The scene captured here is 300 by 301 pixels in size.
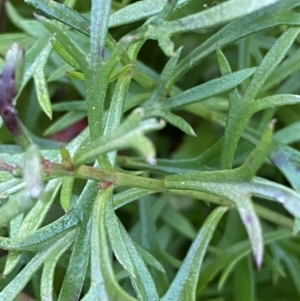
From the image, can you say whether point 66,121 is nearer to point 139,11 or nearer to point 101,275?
point 139,11

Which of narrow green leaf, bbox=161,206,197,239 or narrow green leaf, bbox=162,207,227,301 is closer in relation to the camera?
narrow green leaf, bbox=162,207,227,301

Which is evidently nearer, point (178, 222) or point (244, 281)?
point (244, 281)

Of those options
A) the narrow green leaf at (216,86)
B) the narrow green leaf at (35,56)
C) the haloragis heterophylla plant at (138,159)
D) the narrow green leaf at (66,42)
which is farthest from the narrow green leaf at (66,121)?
the narrow green leaf at (66,42)

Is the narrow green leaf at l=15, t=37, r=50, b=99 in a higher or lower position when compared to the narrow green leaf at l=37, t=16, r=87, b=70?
higher

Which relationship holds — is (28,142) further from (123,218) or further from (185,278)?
(123,218)

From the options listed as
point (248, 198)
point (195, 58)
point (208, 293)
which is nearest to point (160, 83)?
point (195, 58)

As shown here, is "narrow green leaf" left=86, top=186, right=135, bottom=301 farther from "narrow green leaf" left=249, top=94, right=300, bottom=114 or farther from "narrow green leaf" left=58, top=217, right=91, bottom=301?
"narrow green leaf" left=249, top=94, right=300, bottom=114

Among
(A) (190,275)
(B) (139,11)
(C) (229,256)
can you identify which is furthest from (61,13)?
(C) (229,256)

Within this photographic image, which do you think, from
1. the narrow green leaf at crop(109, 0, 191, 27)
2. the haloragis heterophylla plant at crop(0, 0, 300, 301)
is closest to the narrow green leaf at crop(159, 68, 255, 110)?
the haloragis heterophylla plant at crop(0, 0, 300, 301)

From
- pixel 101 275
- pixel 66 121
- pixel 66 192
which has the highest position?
pixel 66 121
